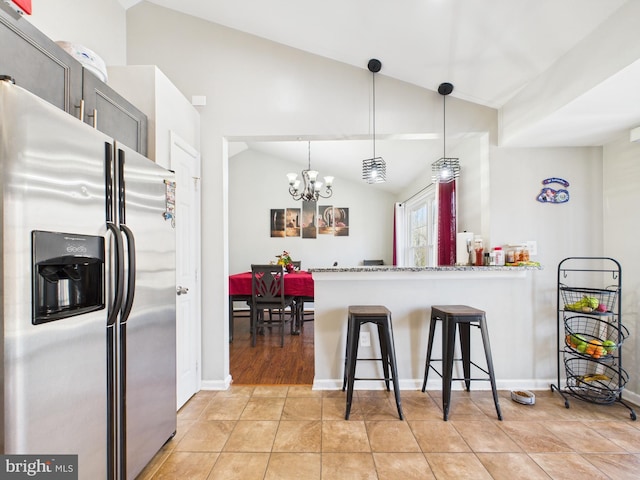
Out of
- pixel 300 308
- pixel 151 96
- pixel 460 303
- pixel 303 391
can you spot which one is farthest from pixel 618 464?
pixel 300 308

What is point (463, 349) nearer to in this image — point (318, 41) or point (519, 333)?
point (519, 333)

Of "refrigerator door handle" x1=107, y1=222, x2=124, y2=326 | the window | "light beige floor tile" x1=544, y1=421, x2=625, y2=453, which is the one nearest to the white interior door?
"refrigerator door handle" x1=107, y1=222, x2=124, y2=326

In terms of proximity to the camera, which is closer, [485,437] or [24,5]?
[24,5]

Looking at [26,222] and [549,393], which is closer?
[26,222]

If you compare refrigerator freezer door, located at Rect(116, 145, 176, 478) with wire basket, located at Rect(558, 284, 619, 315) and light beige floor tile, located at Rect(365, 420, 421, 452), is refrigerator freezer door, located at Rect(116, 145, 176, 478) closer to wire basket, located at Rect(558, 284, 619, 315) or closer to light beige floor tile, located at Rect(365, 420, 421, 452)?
light beige floor tile, located at Rect(365, 420, 421, 452)

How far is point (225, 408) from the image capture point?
246 cm

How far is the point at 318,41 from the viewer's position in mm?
2664

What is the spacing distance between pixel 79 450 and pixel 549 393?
3.14 meters

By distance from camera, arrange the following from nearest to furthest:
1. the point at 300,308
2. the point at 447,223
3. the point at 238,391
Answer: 1. the point at 238,391
2. the point at 447,223
3. the point at 300,308

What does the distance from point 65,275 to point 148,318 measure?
57 cm

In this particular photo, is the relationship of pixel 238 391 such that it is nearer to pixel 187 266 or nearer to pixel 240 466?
pixel 240 466

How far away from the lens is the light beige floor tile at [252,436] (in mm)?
1966

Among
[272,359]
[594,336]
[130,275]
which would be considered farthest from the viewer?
[272,359]

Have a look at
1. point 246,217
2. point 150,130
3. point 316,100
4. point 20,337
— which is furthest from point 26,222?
point 246,217
